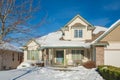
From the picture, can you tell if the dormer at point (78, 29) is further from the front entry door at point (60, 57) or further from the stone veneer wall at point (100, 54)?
the stone veneer wall at point (100, 54)

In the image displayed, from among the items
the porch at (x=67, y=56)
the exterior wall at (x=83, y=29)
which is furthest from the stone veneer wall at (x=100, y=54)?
the exterior wall at (x=83, y=29)

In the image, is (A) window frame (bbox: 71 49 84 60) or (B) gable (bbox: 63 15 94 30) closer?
(A) window frame (bbox: 71 49 84 60)

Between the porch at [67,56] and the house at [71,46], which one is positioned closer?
the house at [71,46]

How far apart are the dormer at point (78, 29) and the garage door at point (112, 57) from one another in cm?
925

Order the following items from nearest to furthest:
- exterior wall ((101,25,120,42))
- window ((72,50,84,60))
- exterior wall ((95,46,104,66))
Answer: exterior wall ((101,25,120,42)), exterior wall ((95,46,104,66)), window ((72,50,84,60))

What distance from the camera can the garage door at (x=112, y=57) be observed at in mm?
32719

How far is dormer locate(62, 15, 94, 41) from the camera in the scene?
41.9 m

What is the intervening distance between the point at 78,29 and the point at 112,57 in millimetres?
10387

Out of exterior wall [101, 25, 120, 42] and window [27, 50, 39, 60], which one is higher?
exterior wall [101, 25, 120, 42]

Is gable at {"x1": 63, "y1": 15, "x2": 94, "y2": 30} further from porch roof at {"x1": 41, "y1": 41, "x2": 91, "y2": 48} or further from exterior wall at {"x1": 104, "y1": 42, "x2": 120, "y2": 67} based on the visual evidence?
exterior wall at {"x1": 104, "y1": 42, "x2": 120, "y2": 67}

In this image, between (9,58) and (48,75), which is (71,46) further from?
(48,75)

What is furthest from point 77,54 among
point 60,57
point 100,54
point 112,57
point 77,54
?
point 112,57

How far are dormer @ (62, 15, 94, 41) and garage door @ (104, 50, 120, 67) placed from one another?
9251 mm

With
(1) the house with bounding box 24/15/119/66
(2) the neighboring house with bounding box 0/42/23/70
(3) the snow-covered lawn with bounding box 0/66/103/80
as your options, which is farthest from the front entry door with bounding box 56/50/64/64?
(3) the snow-covered lawn with bounding box 0/66/103/80
